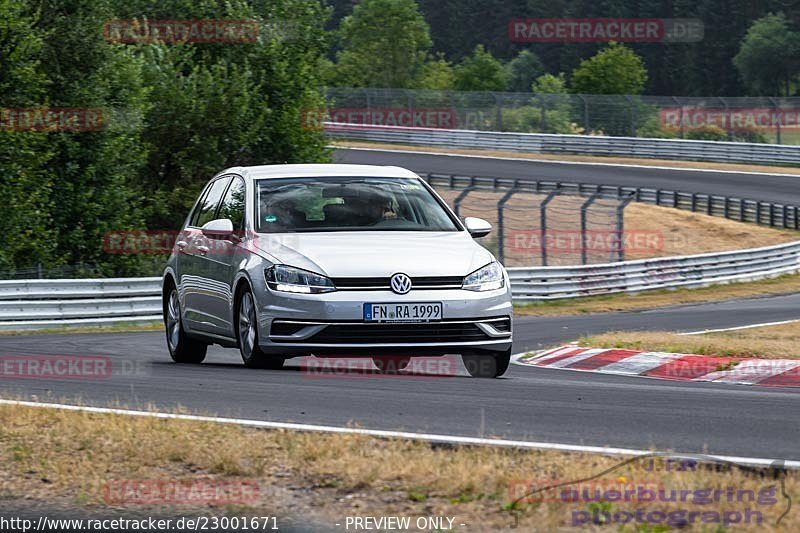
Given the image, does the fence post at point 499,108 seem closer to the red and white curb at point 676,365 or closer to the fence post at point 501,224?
the fence post at point 501,224

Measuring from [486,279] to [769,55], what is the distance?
93447 mm

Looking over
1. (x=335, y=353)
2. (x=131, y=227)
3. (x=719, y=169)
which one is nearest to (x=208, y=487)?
(x=335, y=353)

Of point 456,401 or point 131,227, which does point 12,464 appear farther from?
Result: point 131,227

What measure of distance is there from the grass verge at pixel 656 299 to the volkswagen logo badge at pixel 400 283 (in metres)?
16.5

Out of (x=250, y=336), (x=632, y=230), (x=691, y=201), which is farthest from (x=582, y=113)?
(x=250, y=336)

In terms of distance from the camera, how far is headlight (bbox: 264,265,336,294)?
9.44 metres

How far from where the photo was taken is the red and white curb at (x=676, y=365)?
1194 centimetres

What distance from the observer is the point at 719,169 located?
54.3 metres

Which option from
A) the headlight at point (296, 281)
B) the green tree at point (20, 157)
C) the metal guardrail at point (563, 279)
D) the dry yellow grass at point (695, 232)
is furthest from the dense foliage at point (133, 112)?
the headlight at point (296, 281)

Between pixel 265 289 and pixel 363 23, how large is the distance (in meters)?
90.4

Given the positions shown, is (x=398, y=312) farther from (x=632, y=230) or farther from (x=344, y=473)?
(x=632, y=230)

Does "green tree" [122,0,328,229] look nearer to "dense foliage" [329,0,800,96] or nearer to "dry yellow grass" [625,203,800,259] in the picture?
"dry yellow grass" [625,203,800,259]

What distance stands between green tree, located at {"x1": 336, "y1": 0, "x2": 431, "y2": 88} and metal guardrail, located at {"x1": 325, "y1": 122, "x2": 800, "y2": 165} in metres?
35.9

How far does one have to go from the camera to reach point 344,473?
589 centimetres
